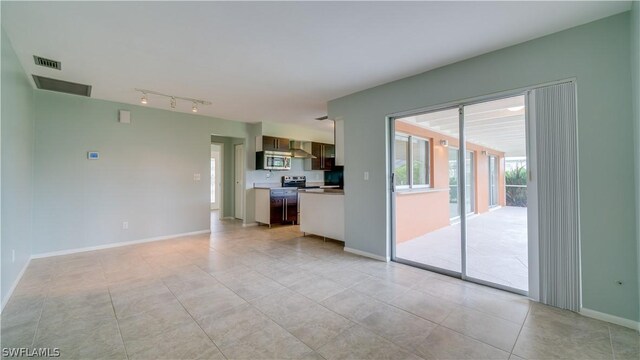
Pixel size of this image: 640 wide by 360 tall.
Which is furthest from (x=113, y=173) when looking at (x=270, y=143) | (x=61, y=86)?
(x=270, y=143)

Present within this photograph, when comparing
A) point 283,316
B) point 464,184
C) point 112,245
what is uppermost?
point 464,184

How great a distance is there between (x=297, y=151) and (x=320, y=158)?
2.86 feet

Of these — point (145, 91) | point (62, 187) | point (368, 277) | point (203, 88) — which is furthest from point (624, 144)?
point (62, 187)

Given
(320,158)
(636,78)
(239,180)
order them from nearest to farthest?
(636,78) → (239,180) → (320,158)

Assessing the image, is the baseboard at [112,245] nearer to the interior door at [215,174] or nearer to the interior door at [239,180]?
the interior door at [239,180]

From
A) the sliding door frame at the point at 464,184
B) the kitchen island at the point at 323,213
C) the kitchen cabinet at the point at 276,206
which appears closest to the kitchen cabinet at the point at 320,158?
the kitchen cabinet at the point at 276,206

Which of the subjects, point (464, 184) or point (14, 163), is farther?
point (464, 184)

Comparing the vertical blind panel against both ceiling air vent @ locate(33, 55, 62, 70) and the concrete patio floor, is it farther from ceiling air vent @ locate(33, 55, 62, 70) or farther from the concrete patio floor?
ceiling air vent @ locate(33, 55, 62, 70)

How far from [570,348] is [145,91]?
545cm

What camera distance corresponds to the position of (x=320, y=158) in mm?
7277

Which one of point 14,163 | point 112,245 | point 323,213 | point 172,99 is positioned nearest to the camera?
point 14,163

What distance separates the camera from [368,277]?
10.1 feet

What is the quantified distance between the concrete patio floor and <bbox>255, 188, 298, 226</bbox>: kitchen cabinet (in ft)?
9.37

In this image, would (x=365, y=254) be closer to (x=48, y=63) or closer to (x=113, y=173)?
(x=113, y=173)
